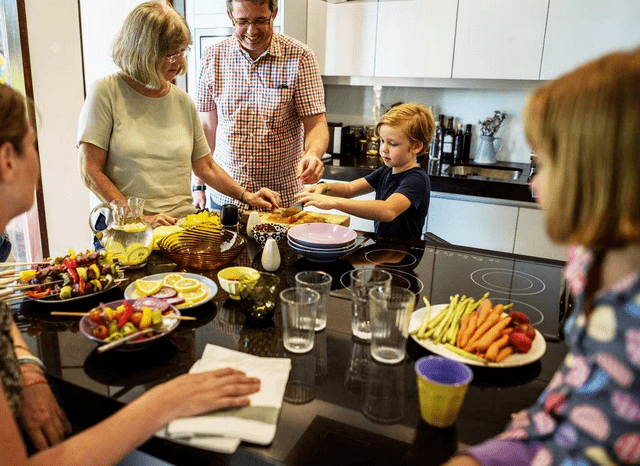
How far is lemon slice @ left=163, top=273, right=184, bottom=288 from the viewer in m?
1.29

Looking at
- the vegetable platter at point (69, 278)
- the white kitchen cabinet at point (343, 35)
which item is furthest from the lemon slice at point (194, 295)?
the white kitchen cabinet at point (343, 35)

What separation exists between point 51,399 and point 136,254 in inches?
23.8

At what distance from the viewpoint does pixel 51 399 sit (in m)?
0.93

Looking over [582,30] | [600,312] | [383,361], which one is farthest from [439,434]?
[582,30]

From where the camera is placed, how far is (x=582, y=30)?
2754mm

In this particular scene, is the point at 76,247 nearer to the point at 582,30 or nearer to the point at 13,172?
the point at 13,172

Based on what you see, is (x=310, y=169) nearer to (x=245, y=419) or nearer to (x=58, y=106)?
(x=245, y=419)

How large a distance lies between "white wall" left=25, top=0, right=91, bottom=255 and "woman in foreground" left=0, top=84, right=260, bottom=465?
1.94 metres

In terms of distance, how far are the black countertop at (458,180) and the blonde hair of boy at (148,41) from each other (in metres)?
1.62

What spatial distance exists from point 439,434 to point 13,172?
0.82m

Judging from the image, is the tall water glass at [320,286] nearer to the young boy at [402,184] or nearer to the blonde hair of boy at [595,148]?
the blonde hair of boy at [595,148]

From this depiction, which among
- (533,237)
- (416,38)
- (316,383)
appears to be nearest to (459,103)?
(416,38)

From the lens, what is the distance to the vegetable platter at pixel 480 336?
1.00m

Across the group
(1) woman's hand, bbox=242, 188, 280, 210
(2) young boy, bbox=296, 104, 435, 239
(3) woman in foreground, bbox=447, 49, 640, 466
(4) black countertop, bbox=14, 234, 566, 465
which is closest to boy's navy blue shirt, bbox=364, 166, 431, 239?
(2) young boy, bbox=296, 104, 435, 239
